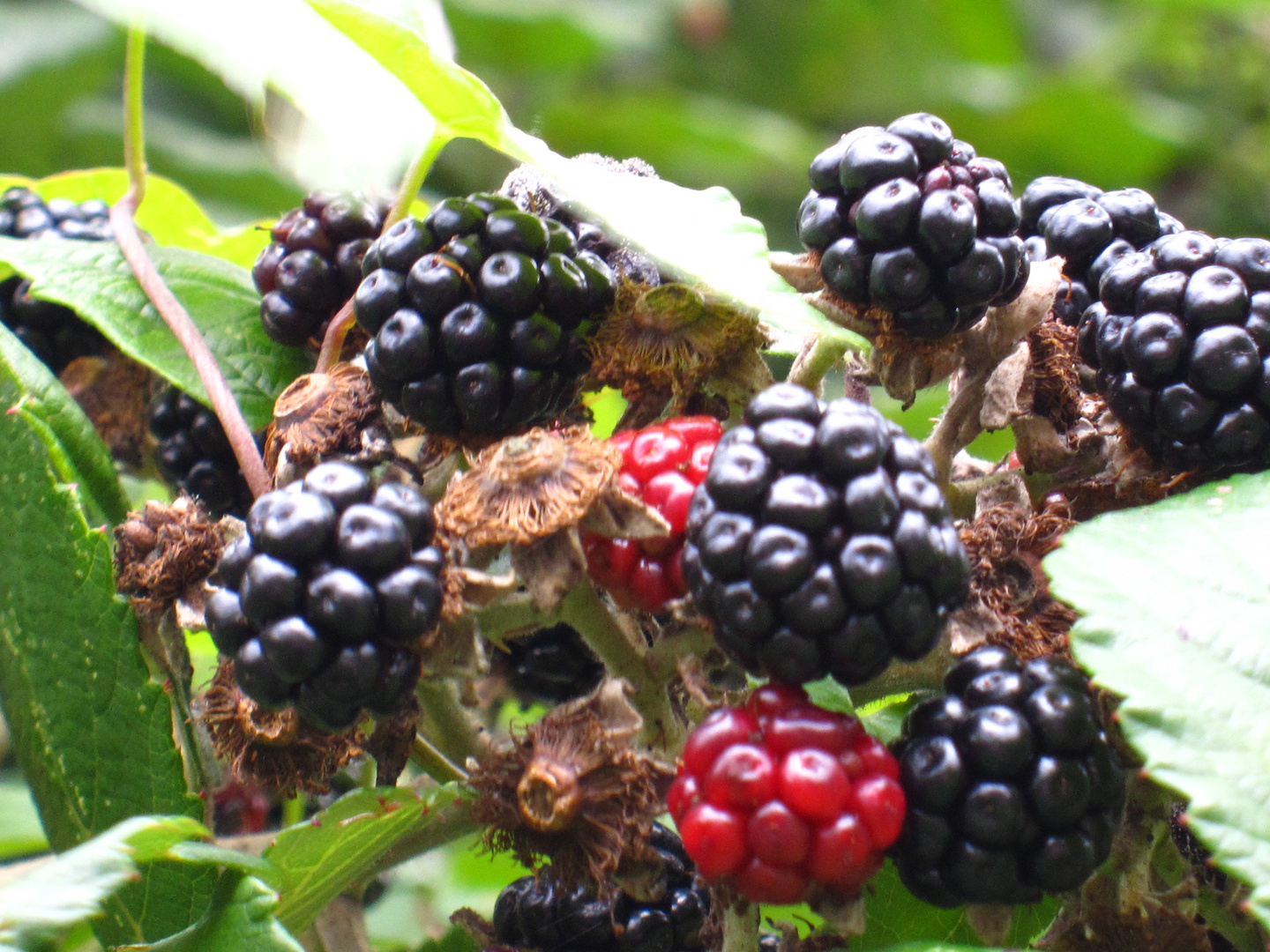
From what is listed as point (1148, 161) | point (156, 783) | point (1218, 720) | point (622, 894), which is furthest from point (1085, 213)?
point (1148, 161)

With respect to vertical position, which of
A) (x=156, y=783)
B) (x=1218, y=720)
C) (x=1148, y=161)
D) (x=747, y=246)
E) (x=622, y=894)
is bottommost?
(x=1148, y=161)

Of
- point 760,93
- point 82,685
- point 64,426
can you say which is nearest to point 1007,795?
point 82,685

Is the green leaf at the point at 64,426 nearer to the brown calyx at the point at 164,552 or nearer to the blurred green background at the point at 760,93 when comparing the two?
the brown calyx at the point at 164,552

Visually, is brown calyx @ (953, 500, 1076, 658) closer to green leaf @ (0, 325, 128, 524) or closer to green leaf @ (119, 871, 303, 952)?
green leaf @ (119, 871, 303, 952)

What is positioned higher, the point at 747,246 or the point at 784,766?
the point at 747,246

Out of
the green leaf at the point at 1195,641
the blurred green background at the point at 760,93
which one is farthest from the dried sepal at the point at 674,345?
the blurred green background at the point at 760,93

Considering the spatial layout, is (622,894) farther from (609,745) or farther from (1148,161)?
(1148,161)
